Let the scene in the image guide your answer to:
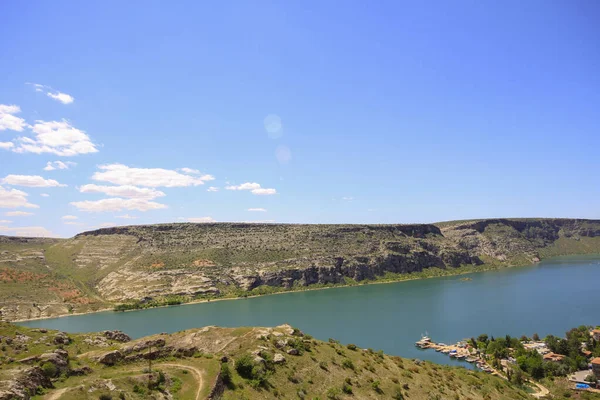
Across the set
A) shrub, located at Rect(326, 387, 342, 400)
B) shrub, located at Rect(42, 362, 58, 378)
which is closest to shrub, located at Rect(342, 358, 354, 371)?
shrub, located at Rect(326, 387, 342, 400)

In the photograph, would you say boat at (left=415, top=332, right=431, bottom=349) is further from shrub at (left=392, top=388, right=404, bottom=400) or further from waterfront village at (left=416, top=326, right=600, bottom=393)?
shrub at (left=392, top=388, right=404, bottom=400)

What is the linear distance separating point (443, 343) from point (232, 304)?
261 feet

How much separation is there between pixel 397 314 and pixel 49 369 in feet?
333

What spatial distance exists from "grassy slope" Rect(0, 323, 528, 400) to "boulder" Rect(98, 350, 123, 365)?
48 cm

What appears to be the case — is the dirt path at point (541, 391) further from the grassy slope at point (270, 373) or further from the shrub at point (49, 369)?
the shrub at point (49, 369)

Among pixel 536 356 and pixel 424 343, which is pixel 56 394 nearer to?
pixel 536 356

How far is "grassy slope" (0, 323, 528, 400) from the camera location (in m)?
24.4

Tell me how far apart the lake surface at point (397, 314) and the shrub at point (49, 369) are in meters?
63.7

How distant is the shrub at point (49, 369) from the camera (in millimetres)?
23938

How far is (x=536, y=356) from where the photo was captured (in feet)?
212

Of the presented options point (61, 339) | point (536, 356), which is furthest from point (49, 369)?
point (536, 356)

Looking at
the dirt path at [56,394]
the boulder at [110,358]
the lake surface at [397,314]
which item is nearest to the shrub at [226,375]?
the boulder at [110,358]

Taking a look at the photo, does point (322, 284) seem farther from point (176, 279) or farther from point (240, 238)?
point (176, 279)

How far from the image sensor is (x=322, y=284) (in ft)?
572
